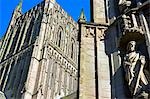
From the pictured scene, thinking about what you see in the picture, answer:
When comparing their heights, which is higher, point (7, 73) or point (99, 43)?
point (7, 73)

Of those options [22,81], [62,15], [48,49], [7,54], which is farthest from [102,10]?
[62,15]

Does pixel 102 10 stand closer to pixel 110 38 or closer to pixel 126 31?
pixel 110 38

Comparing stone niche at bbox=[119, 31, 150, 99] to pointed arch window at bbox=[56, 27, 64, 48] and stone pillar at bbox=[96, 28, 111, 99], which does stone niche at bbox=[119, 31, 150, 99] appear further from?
pointed arch window at bbox=[56, 27, 64, 48]

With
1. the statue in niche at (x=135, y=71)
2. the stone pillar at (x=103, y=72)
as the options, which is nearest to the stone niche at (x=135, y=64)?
the statue in niche at (x=135, y=71)

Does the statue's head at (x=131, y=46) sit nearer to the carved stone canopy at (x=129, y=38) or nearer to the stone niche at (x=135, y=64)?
the stone niche at (x=135, y=64)

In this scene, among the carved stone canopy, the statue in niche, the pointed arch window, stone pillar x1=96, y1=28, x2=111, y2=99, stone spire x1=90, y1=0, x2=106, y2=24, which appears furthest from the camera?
the pointed arch window

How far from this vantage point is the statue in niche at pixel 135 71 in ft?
16.0

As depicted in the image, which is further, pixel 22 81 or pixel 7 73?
pixel 7 73

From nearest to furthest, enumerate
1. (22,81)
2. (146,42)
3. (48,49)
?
(146,42), (22,81), (48,49)

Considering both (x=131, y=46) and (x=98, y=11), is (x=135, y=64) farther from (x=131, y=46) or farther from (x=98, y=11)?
(x=98, y=11)

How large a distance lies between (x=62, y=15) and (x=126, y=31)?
153 ft

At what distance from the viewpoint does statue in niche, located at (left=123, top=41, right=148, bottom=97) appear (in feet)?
16.0

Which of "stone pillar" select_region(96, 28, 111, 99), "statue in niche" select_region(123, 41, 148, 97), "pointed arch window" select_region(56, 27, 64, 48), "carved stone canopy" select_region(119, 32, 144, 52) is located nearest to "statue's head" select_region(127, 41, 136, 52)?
"statue in niche" select_region(123, 41, 148, 97)

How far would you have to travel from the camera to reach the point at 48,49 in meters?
42.1
